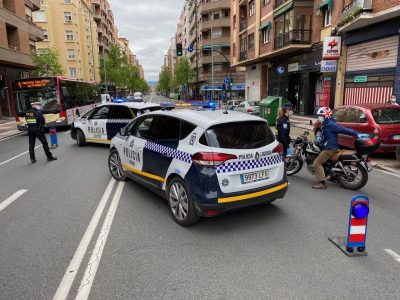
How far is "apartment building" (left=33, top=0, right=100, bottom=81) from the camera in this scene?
5447 centimetres

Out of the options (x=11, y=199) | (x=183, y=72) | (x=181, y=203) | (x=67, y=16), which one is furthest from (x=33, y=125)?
(x=183, y=72)

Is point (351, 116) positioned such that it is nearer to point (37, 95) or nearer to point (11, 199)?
point (11, 199)

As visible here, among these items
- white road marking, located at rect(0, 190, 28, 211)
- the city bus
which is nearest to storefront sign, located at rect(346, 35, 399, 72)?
white road marking, located at rect(0, 190, 28, 211)

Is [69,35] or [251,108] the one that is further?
[69,35]

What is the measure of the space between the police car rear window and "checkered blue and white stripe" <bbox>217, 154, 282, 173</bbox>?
8.5 inches

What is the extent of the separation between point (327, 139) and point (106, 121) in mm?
7936

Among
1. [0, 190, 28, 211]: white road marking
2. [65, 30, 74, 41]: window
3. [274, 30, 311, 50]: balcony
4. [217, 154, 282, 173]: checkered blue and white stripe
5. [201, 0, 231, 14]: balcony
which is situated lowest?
[0, 190, 28, 211]: white road marking

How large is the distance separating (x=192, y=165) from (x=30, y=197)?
377 cm

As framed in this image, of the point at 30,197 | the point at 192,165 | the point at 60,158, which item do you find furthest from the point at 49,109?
the point at 192,165

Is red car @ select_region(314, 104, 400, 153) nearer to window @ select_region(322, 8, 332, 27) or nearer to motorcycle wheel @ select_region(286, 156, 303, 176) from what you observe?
motorcycle wheel @ select_region(286, 156, 303, 176)

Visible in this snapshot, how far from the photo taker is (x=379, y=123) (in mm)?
8906

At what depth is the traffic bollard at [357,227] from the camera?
11.9ft

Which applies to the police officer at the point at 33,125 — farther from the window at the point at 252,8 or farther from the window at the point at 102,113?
the window at the point at 252,8

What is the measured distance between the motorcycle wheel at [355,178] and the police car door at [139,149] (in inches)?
A: 154
